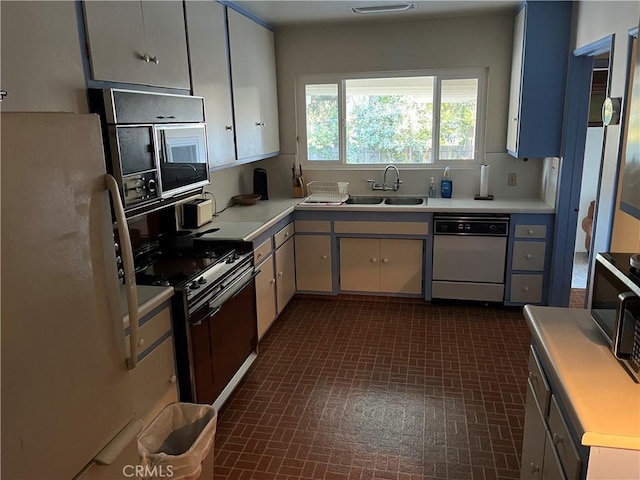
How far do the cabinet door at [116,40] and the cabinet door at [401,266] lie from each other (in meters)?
2.54

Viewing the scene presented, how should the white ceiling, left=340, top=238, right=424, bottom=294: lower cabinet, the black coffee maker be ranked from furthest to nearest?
the black coffee maker, left=340, top=238, right=424, bottom=294: lower cabinet, the white ceiling

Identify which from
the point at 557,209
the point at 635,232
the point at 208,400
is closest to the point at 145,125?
the point at 208,400

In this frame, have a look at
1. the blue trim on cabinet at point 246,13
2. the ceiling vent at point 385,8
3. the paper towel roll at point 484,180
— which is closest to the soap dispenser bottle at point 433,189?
the paper towel roll at point 484,180

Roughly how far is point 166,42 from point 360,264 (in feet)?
8.11

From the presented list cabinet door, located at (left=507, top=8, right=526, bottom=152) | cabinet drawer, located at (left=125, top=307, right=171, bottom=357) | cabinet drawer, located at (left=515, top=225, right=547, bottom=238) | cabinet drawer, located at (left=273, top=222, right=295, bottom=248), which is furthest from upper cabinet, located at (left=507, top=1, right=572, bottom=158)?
cabinet drawer, located at (left=125, top=307, right=171, bottom=357)

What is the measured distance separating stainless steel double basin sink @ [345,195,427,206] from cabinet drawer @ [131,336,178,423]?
8.60ft

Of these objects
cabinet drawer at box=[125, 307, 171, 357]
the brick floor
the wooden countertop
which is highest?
the wooden countertop

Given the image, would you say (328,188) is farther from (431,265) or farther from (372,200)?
(431,265)

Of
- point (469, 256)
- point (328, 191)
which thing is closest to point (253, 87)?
point (328, 191)

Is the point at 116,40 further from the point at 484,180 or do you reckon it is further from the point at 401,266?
the point at 484,180

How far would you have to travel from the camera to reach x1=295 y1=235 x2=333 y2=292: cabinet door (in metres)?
4.26

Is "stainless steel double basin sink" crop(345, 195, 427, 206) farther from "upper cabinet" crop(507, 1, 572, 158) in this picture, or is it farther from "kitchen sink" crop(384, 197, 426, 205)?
"upper cabinet" crop(507, 1, 572, 158)

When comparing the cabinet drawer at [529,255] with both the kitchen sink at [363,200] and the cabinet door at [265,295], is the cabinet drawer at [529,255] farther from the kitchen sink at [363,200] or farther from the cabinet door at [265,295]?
the cabinet door at [265,295]

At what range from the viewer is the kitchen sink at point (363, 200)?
14.7 ft
